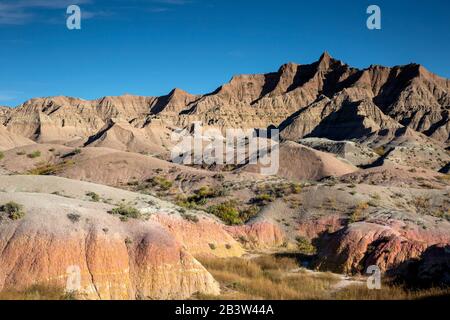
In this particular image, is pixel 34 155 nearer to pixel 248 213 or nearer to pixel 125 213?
pixel 248 213

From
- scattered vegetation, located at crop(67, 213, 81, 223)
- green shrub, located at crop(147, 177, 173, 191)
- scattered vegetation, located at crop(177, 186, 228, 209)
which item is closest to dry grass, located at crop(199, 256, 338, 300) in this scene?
scattered vegetation, located at crop(67, 213, 81, 223)

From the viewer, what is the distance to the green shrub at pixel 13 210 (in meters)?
17.0

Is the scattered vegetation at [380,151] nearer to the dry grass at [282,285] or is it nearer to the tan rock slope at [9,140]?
the dry grass at [282,285]

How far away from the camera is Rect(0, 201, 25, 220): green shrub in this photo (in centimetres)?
1702

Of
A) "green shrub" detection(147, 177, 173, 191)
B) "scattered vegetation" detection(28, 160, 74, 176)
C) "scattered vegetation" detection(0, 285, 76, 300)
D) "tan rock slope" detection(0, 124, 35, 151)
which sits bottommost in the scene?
"scattered vegetation" detection(0, 285, 76, 300)

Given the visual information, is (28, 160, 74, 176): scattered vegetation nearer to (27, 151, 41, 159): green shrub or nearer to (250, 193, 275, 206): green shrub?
(27, 151, 41, 159): green shrub

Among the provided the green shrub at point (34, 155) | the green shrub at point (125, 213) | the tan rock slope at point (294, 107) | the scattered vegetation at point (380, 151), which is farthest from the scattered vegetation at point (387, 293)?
the tan rock slope at point (294, 107)

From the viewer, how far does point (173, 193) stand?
1725 inches

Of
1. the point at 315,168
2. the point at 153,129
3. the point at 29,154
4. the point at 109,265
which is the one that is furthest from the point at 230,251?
the point at 153,129

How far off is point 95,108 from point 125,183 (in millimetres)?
140239

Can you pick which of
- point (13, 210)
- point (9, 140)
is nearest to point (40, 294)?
point (13, 210)

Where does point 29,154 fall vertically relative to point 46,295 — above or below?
above

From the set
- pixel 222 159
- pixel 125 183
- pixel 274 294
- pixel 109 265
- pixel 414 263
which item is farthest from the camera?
pixel 222 159

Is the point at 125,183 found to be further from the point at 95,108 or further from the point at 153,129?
the point at 95,108
